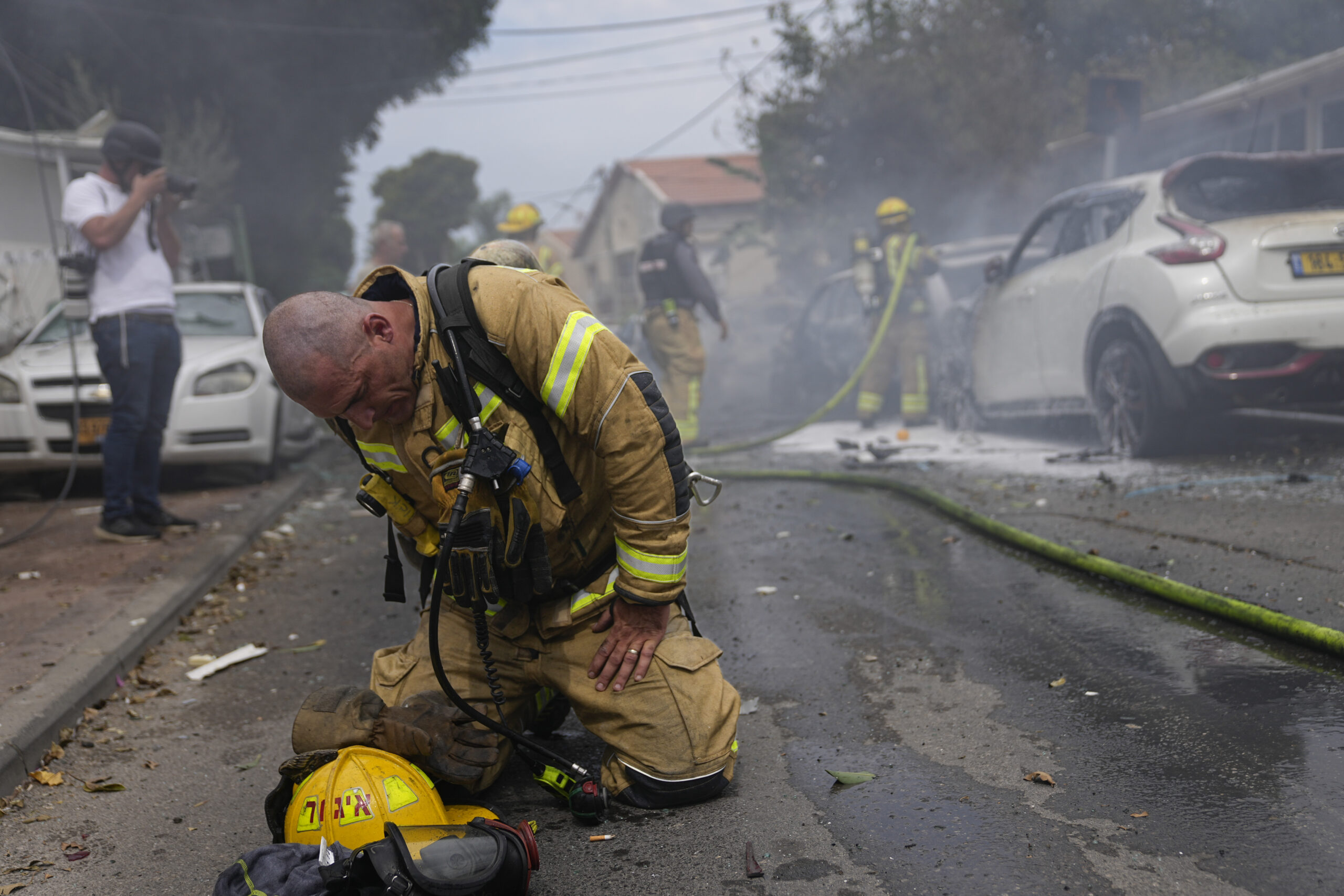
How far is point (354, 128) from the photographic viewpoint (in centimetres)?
2011

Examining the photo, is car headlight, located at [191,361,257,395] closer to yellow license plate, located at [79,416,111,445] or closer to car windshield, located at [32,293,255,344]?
yellow license plate, located at [79,416,111,445]

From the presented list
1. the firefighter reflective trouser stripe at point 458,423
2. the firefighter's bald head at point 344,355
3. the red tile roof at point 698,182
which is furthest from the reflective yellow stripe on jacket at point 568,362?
the red tile roof at point 698,182

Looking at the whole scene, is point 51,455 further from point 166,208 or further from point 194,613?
point 194,613

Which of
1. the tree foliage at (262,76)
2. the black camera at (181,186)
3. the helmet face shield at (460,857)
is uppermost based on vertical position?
the tree foliage at (262,76)

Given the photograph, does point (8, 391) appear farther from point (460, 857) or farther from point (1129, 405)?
point (1129, 405)

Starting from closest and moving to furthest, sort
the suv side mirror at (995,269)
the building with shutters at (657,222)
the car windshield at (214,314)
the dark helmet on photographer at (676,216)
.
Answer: the suv side mirror at (995,269)
the car windshield at (214,314)
the dark helmet on photographer at (676,216)
the building with shutters at (657,222)

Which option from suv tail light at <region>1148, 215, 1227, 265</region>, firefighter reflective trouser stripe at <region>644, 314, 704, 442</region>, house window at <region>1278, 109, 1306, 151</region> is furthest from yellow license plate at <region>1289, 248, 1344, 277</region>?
house window at <region>1278, 109, 1306, 151</region>

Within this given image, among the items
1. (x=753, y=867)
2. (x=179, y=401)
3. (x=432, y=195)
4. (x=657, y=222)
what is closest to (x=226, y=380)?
(x=179, y=401)

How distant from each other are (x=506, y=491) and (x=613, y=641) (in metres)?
0.46

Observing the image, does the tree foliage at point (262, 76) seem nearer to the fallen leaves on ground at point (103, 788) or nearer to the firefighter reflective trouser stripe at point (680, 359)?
the firefighter reflective trouser stripe at point (680, 359)

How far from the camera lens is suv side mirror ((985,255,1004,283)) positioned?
25.8 feet

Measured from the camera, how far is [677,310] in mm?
8672

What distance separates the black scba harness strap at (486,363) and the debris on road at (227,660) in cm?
212

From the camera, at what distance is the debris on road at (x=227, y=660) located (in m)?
3.92
